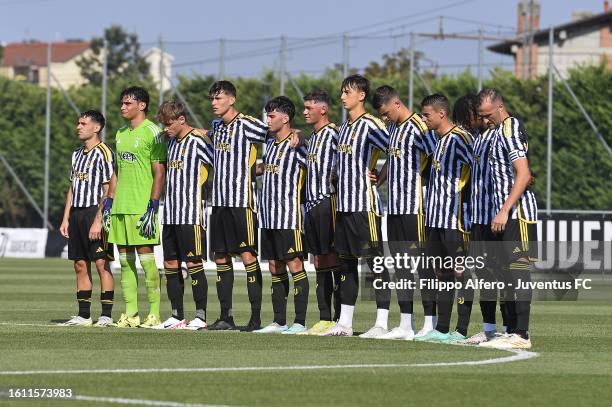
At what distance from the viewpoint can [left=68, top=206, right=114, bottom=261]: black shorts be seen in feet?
45.8

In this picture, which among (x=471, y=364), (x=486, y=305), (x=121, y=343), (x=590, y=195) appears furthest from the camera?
(x=590, y=195)

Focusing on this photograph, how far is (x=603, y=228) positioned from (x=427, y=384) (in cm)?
1862

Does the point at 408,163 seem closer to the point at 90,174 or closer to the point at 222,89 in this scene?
the point at 222,89

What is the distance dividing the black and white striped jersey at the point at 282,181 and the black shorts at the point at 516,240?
2325 mm

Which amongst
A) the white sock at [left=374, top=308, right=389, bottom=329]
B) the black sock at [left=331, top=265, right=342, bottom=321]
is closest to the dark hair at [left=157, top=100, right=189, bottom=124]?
the black sock at [left=331, top=265, right=342, bottom=321]

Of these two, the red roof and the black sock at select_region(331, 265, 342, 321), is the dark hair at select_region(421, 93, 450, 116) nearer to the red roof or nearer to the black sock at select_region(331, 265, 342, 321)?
the black sock at select_region(331, 265, 342, 321)

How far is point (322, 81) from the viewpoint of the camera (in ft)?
148

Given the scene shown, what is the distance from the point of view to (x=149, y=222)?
13.5 metres

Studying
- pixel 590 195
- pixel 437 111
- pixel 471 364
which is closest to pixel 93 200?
pixel 437 111

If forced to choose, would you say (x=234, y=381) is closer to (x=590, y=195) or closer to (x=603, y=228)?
(x=603, y=228)

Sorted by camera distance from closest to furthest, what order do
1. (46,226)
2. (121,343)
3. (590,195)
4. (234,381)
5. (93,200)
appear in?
1. (234,381)
2. (121,343)
3. (93,200)
4. (590,195)
5. (46,226)

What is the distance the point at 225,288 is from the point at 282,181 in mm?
1170

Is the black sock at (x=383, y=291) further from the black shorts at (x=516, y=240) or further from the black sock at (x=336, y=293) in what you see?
the black shorts at (x=516, y=240)

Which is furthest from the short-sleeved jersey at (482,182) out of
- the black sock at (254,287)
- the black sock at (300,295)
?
the black sock at (254,287)
